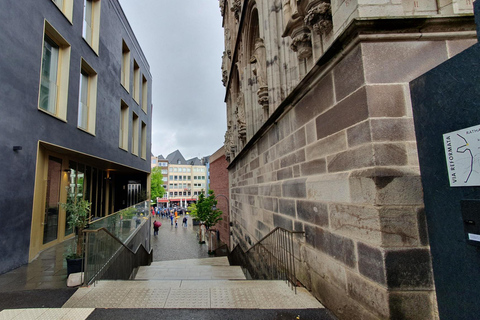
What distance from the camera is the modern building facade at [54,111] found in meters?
5.94

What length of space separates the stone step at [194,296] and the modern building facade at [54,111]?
3.92m

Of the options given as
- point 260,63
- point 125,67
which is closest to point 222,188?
point 125,67

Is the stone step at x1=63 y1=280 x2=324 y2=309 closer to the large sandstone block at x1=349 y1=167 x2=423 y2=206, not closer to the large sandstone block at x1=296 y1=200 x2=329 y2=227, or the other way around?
the large sandstone block at x1=296 y1=200 x2=329 y2=227

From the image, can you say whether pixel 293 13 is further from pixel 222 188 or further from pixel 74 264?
pixel 222 188

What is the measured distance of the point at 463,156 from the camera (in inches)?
59.2

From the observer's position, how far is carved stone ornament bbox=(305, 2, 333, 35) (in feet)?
10.3

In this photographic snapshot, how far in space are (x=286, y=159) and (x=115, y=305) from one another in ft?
10.6

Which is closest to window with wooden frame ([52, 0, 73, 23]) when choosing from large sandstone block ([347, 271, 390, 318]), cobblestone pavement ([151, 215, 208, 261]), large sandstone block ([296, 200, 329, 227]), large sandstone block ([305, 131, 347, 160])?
large sandstone block ([305, 131, 347, 160])

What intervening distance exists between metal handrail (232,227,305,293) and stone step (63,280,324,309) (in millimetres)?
315

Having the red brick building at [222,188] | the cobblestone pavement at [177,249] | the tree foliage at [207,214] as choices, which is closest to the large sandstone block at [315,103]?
the red brick building at [222,188]

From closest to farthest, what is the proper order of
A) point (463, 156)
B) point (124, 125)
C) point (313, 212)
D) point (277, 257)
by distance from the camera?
point (463, 156) → point (313, 212) → point (277, 257) → point (124, 125)

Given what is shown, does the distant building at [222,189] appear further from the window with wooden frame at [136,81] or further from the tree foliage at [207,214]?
the window with wooden frame at [136,81]

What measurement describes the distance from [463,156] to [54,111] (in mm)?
9880

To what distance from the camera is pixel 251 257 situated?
23.1ft
